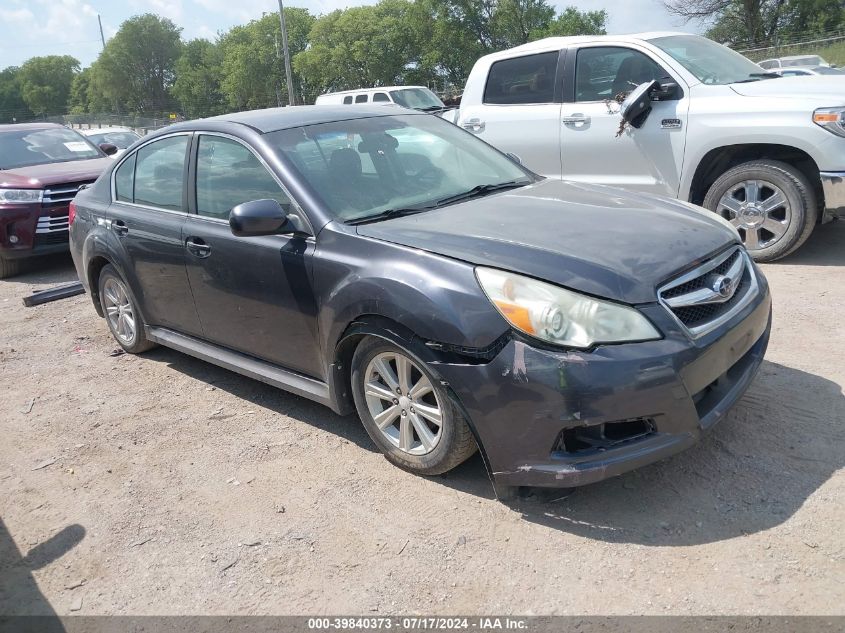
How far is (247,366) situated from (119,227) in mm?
1549

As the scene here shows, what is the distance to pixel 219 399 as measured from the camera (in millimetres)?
4672

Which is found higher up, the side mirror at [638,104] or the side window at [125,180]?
the side mirror at [638,104]

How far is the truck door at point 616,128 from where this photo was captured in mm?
6422

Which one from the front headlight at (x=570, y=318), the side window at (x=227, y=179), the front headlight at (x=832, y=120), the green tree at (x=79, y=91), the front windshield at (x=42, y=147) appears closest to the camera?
the front headlight at (x=570, y=318)

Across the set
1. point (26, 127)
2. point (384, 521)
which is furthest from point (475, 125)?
point (26, 127)

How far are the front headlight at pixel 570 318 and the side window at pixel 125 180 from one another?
3224mm

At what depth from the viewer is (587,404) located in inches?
109

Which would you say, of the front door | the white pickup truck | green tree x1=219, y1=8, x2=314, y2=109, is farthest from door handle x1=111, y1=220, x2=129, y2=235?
green tree x1=219, y1=8, x2=314, y2=109

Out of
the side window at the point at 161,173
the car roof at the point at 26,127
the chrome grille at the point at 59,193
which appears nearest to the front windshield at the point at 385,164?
the side window at the point at 161,173

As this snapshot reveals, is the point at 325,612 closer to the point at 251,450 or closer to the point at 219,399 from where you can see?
the point at 251,450

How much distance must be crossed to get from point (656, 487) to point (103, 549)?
7.83 feet

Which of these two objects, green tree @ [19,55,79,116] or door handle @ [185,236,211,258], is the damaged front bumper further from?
green tree @ [19,55,79,116]

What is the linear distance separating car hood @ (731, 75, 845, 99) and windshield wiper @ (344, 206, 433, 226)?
3.75 metres

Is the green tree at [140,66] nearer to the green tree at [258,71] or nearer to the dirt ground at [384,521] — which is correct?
the green tree at [258,71]
